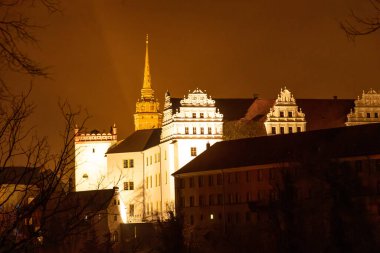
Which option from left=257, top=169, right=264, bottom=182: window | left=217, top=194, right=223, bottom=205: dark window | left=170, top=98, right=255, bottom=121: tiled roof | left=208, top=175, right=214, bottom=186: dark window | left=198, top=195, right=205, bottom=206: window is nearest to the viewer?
left=257, top=169, right=264, bottom=182: window

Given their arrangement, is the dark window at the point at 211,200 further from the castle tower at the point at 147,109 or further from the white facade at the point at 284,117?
the castle tower at the point at 147,109

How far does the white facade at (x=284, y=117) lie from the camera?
94500 millimetres

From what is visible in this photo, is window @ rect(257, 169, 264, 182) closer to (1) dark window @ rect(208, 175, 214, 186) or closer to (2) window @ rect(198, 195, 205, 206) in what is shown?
(1) dark window @ rect(208, 175, 214, 186)

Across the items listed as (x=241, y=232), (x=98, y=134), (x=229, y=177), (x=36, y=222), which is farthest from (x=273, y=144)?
(x=36, y=222)

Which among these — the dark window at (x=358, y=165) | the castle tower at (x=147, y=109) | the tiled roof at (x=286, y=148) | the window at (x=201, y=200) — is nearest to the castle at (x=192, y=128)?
the tiled roof at (x=286, y=148)

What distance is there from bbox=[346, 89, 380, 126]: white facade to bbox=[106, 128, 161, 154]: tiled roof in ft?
58.4

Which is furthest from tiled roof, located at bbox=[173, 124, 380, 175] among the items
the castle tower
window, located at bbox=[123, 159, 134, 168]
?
the castle tower

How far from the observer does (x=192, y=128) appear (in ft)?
300

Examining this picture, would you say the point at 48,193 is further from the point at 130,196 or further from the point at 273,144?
the point at 130,196

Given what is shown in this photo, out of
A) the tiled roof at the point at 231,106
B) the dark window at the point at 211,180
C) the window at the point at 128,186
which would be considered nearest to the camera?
the dark window at the point at 211,180

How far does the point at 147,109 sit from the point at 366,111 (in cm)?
6099

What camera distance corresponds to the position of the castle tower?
154 m

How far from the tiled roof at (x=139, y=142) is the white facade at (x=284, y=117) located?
1054 cm

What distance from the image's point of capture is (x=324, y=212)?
2068 inches
